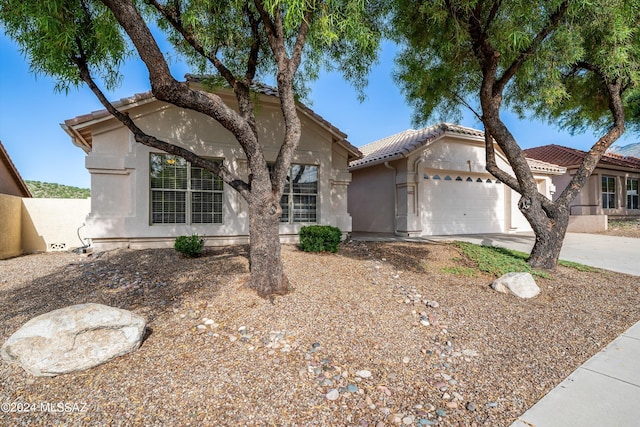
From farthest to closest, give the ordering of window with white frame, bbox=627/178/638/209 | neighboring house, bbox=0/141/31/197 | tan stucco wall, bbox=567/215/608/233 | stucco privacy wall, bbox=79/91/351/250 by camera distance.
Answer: window with white frame, bbox=627/178/638/209 < neighboring house, bbox=0/141/31/197 < tan stucco wall, bbox=567/215/608/233 < stucco privacy wall, bbox=79/91/351/250

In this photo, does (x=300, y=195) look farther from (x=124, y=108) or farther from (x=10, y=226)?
(x=10, y=226)

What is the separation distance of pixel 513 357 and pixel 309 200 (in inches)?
304

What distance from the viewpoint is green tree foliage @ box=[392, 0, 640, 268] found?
21.3ft

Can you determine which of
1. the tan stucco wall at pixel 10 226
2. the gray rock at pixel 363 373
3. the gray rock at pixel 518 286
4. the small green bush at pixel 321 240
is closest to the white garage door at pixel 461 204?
the small green bush at pixel 321 240

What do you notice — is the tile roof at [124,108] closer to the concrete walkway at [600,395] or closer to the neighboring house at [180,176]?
the neighboring house at [180,176]

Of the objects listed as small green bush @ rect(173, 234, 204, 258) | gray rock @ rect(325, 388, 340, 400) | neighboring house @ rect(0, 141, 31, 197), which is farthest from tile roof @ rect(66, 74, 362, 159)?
neighboring house @ rect(0, 141, 31, 197)

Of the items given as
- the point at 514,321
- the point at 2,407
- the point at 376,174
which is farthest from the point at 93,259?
the point at 376,174

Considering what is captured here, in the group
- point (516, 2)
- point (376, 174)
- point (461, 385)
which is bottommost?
point (461, 385)

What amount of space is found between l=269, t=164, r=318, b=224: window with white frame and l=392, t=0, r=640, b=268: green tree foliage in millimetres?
4097

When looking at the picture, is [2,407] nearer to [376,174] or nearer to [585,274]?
[585,274]

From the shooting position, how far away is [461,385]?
315 cm

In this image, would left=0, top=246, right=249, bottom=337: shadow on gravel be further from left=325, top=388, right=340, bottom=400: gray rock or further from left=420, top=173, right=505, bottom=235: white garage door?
left=420, top=173, right=505, bottom=235: white garage door

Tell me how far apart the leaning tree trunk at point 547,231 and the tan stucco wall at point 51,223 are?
44.9ft

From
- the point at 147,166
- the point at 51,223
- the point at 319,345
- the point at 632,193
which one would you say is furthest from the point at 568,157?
the point at 51,223
